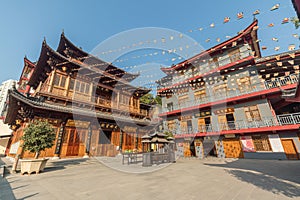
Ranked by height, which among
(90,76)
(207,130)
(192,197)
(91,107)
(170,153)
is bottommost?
(192,197)

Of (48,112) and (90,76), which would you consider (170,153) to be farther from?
(90,76)

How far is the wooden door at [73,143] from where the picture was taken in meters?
10.9

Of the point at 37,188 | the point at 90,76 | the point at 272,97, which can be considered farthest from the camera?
→ the point at 90,76

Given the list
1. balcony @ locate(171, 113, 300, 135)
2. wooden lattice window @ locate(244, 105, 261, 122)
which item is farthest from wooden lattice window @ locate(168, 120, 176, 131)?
wooden lattice window @ locate(244, 105, 261, 122)

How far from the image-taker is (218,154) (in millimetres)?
13664

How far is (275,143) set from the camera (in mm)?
11266

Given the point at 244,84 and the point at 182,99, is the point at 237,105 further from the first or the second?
the point at 182,99

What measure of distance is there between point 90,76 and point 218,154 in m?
15.6

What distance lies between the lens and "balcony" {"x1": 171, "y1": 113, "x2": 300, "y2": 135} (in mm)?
11420

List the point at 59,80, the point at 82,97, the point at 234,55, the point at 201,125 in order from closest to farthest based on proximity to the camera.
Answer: the point at 59,80 < the point at 82,97 < the point at 234,55 < the point at 201,125

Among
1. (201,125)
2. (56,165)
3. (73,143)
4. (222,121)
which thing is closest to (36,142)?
(56,165)

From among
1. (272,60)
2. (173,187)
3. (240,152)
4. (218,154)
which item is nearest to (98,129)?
(173,187)

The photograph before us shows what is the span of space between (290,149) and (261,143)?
1795 mm

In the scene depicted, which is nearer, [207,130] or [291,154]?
[291,154]
